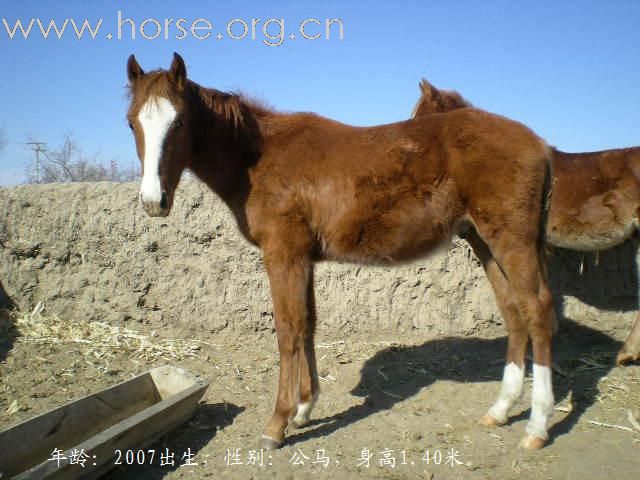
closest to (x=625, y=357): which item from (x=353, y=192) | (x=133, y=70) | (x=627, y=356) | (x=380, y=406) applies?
(x=627, y=356)

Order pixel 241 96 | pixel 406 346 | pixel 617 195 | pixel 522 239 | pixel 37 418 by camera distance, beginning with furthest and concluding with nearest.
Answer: pixel 406 346 < pixel 617 195 < pixel 241 96 < pixel 522 239 < pixel 37 418

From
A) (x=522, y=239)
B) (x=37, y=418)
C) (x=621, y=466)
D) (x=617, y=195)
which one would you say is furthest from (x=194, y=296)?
(x=617, y=195)

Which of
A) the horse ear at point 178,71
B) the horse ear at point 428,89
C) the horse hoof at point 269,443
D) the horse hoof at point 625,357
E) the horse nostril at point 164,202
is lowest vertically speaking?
the horse hoof at point 269,443

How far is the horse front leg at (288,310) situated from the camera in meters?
3.76

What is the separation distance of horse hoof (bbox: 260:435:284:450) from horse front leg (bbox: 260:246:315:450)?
0.15 metres

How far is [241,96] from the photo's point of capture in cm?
428

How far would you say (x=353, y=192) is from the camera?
383cm

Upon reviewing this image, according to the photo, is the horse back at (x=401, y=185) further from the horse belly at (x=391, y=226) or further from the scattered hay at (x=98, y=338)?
the scattered hay at (x=98, y=338)

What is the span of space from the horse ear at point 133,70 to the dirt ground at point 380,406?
2.77 metres

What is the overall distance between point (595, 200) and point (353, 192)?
10.6ft

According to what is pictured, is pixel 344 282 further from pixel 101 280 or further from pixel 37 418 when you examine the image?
pixel 37 418

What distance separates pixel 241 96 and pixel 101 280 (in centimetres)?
303

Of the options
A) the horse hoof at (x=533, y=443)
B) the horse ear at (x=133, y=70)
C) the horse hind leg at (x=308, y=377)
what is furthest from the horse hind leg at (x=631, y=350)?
the horse ear at (x=133, y=70)

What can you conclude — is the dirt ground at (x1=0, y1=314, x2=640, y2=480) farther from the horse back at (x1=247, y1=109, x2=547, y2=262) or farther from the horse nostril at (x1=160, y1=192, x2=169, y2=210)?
the horse nostril at (x1=160, y1=192, x2=169, y2=210)
